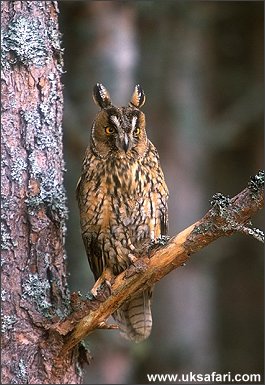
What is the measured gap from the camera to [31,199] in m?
3.65

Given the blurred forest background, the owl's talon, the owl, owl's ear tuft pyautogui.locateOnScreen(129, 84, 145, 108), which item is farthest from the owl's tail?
the blurred forest background

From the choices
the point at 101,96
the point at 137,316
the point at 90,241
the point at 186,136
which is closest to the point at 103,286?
the point at 90,241

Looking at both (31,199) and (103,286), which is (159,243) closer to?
(103,286)

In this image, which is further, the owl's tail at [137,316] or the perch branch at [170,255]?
the owl's tail at [137,316]

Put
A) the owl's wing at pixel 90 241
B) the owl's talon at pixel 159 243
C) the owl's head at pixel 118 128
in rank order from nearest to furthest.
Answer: the owl's talon at pixel 159 243, the owl's head at pixel 118 128, the owl's wing at pixel 90 241

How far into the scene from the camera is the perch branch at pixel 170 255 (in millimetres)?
3311

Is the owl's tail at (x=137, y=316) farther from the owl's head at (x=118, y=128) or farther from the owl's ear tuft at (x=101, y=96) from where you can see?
the owl's ear tuft at (x=101, y=96)

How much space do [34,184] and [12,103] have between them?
382mm

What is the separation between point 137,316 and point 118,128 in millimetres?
1025

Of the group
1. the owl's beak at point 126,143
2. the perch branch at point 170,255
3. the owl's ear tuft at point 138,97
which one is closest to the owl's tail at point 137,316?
the perch branch at point 170,255

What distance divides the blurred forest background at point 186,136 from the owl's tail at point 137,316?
4.30 ft

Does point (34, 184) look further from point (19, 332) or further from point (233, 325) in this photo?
point (233, 325)

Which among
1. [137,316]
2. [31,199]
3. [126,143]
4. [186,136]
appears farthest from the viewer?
[186,136]

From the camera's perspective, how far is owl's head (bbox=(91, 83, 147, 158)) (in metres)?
3.95
